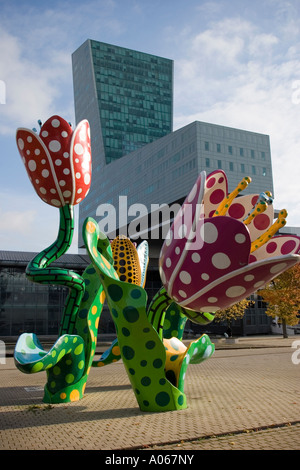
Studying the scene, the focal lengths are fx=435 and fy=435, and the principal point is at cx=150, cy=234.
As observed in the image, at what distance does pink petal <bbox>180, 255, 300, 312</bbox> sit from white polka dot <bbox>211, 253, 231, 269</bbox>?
151mm

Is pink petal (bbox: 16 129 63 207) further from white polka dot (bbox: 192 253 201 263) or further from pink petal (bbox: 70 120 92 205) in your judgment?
white polka dot (bbox: 192 253 201 263)

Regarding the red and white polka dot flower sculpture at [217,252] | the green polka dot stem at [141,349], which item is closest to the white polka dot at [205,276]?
the red and white polka dot flower sculpture at [217,252]

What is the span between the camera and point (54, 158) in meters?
9.08

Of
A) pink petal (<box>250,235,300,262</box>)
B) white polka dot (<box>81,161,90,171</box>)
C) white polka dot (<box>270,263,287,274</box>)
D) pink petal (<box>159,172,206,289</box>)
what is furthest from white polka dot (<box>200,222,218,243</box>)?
white polka dot (<box>81,161,90,171</box>)

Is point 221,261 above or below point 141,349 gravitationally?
above

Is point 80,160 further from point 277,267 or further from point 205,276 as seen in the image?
point 277,267

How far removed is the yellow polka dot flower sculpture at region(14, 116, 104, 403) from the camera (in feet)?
29.8

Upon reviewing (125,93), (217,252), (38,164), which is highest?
(125,93)

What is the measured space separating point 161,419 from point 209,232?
11.2 ft

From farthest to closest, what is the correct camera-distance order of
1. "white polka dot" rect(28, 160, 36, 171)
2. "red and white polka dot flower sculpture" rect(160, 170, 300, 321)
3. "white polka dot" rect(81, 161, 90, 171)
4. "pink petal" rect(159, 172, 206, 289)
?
"white polka dot" rect(81, 161, 90, 171)
"white polka dot" rect(28, 160, 36, 171)
"pink petal" rect(159, 172, 206, 289)
"red and white polka dot flower sculpture" rect(160, 170, 300, 321)

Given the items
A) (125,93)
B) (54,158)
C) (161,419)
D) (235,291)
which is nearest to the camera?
(235,291)

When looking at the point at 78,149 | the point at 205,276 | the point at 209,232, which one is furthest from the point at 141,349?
the point at 78,149

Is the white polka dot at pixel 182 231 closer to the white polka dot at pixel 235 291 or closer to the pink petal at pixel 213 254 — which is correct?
the pink petal at pixel 213 254

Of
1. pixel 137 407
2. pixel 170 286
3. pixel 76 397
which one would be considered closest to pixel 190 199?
pixel 170 286
